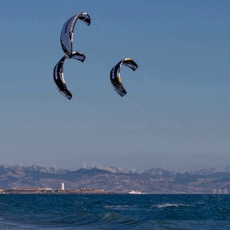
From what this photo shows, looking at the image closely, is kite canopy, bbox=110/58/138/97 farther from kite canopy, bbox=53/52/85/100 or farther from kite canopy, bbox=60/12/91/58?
kite canopy, bbox=60/12/91/58

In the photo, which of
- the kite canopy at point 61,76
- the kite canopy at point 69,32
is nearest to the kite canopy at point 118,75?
the kite canopy at point 61,76

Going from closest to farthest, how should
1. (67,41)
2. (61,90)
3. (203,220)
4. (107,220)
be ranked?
1. (67,41)
2. (61,90)
3. (107,220)
4. (203,220)

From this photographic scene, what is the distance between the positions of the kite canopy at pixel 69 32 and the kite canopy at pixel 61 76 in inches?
36.7

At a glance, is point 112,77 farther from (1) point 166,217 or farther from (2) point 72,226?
(1) point 166,217

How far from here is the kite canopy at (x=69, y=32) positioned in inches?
1216

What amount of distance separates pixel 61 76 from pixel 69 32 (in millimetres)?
3738

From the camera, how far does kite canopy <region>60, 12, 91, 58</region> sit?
30.9 m

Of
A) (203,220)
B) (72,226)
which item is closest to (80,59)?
(72,226)

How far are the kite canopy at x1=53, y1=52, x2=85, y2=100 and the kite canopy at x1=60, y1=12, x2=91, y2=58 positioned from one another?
3.06 ft

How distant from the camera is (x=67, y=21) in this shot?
3275 cm

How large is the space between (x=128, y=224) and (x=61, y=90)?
9.78 metres

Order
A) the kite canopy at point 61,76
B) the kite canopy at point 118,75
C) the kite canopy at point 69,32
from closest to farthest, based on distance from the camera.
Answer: the kite canopy at point 69,32
the kite canopy at point 61,76
the kite canopy at point 118,75

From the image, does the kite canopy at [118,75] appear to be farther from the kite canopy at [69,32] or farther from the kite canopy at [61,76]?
the kite canopy at [69,32]

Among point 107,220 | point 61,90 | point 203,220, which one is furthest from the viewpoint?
point 203,220
